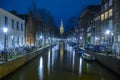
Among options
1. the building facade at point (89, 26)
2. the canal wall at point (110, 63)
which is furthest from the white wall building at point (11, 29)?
the building facade at point (89, 26)

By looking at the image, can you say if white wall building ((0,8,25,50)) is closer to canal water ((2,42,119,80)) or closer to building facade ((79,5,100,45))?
canal water ((2,42,119,80))

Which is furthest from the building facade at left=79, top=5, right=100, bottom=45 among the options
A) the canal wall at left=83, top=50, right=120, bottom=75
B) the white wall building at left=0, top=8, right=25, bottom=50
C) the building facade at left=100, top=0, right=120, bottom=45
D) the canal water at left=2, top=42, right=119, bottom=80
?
the canal water at left=2, top=42, right=119, bottom=80

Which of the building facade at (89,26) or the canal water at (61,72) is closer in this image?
the canal water at (61,72)

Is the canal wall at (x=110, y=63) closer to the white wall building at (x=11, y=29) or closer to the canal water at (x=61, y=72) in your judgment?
the canal water at (x=61, y=72)

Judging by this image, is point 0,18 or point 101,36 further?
point 101,36

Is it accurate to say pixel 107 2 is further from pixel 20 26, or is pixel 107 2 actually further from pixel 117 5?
pixel 20 26

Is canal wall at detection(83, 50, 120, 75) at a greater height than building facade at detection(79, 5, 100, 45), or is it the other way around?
building facade at detection(79, 5, 100, 45)

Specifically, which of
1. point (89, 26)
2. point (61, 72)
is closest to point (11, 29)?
point (61, 72)

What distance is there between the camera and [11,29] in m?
54.0

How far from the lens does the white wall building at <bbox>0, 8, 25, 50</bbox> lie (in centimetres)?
4692

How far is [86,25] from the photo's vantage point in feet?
382

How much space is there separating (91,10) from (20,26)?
67443 millimetres

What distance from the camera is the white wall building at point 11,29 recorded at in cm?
4692

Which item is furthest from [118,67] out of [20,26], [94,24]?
[94,24]
